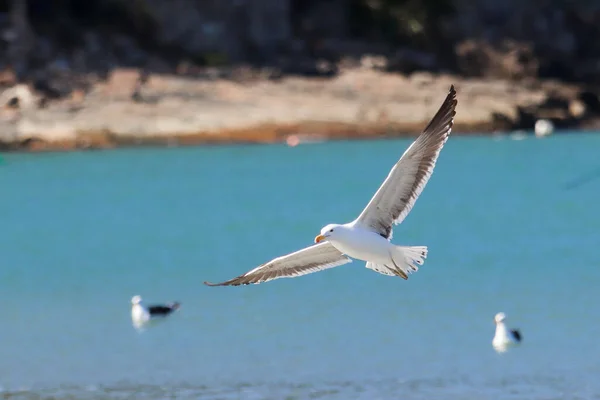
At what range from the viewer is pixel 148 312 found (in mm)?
14383

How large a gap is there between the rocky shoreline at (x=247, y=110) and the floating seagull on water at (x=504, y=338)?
20.7 metres

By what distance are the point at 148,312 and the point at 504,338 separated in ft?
12.1

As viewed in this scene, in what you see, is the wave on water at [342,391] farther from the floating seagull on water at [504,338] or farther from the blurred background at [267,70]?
the blurred background at [267,70]

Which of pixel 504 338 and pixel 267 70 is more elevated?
pixel 267 70

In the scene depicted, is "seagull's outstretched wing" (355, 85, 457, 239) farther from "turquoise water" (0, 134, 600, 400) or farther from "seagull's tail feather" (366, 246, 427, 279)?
"turquoise water" (0, 134, 600, 400)

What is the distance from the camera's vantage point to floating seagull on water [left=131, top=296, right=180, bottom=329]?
1435cm

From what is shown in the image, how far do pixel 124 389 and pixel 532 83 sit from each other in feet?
85.2

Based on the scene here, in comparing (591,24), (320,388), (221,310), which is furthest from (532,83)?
(320,388)

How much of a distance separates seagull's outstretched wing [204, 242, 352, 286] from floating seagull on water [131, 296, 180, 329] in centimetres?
429

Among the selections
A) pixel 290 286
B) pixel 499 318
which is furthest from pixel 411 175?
pixel 290 286

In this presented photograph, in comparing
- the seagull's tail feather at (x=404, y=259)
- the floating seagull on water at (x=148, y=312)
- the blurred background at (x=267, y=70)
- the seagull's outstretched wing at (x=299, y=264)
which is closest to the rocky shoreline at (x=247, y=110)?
the blurred background at (x=267, y=70)

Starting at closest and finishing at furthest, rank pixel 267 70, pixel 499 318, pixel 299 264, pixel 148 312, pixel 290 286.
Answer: pixel 299 264 < pixel 499 318 < pixel 148 312 < pixel 290 286 < pixel 267 70

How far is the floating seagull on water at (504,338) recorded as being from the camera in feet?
41.7

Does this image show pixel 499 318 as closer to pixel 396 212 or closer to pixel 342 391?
pixel 342 391
